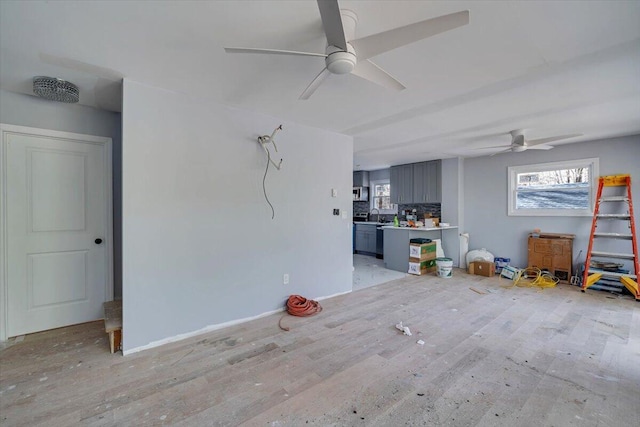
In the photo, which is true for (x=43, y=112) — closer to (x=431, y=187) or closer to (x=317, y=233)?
(x=317, y=233)

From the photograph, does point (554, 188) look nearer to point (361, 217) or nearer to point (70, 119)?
point (361, 217)

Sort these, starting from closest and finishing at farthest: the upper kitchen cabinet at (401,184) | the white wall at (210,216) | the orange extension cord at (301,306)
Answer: the white wall at (210,216)
the orange extension cord at (301,306)
the upper kitchen cabinet at (401,184)

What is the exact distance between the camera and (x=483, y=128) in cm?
380

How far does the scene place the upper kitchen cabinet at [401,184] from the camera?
665 centimetres

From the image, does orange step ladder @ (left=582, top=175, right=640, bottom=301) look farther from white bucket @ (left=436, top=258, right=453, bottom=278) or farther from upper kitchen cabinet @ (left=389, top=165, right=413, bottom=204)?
upper kitchen cabinet @ (left=389, top=165, right=413, bottom=204)

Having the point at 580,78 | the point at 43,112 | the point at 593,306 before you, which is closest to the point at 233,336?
the point at 43,112

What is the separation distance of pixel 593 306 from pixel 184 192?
202 inches

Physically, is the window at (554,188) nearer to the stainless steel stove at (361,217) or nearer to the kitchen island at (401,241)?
the kitchen island at (401,241)

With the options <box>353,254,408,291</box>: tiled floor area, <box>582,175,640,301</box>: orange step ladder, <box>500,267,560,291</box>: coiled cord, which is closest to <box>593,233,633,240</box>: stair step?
<box>582,175,640,301</box>: orange step ladder

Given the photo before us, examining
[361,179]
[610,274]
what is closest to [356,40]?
[610,274]

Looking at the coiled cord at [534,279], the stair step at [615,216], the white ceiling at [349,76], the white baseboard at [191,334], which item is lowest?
the white baseboard at [191,334]

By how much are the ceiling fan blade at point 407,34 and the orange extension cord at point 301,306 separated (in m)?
2.66

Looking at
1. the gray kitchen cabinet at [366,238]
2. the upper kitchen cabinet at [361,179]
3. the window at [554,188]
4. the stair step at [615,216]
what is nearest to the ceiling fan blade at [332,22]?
the stair step at [615,216]

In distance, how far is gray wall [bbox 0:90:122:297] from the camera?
8.71 feet
